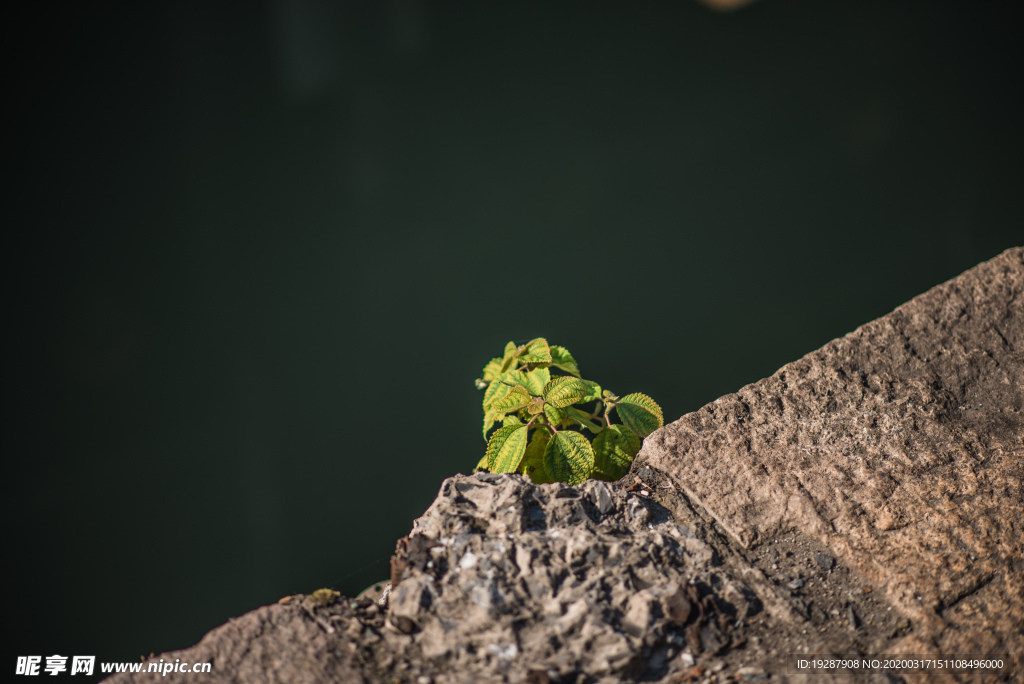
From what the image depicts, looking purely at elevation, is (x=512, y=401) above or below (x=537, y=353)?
below

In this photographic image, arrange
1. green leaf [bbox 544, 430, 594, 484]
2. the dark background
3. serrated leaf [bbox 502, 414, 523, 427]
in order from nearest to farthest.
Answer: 1. green leaf [bbox 544, 430, 594, 484]
2. serrated leaf [bbox 502, 414, 523, 427]
3. the dark background

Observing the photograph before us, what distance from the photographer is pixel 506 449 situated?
1.49 meters

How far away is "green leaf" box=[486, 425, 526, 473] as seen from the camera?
1460mm

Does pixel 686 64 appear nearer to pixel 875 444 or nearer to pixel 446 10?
pixel 446 10

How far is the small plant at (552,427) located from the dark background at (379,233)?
49 cm

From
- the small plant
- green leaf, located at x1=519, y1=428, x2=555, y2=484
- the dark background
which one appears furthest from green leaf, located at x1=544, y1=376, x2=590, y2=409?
the dark background

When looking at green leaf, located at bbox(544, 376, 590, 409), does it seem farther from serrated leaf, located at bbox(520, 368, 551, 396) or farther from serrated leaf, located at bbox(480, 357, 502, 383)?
serrated leaf, located at bbox(480, 357, 502, 383)

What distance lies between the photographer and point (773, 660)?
A: 110 cm

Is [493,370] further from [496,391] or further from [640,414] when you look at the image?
[640,414]

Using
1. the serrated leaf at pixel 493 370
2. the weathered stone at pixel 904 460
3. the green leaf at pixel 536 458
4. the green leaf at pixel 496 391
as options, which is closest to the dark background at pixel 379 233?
the serrated leaf at pixel 493 370

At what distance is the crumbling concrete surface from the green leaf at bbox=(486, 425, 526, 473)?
0.45ft

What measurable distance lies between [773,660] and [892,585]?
0.32m

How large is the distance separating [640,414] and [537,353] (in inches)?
13.2

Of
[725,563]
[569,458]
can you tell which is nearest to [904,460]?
[725,563]
